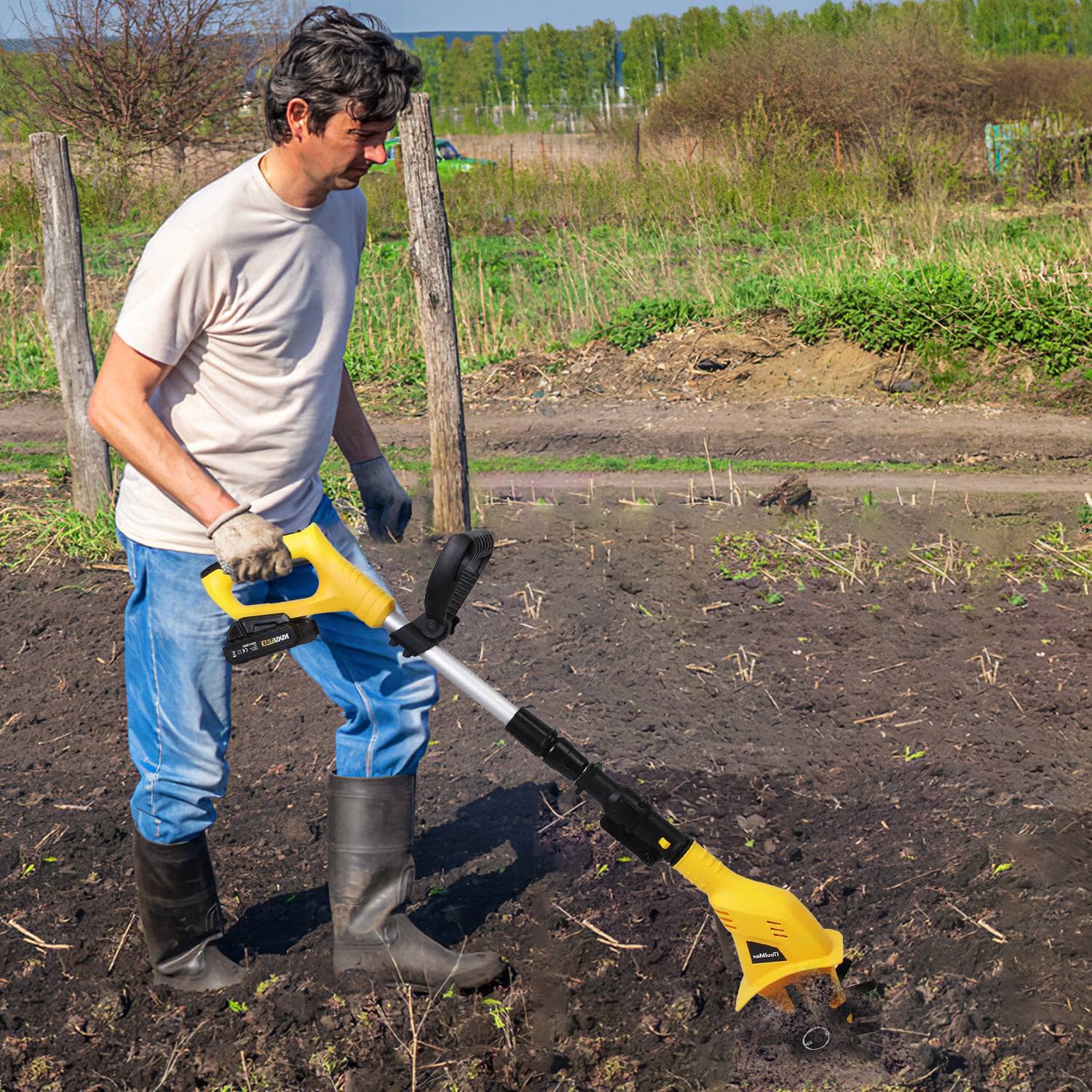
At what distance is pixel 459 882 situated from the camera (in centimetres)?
338

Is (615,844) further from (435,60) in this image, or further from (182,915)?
(435,60)

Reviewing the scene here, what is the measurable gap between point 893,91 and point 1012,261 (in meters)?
12.3

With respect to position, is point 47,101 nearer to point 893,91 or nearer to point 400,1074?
point 893,91

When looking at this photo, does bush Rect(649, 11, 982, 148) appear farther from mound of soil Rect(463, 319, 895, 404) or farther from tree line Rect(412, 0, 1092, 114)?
mound of soil Rect(463, 319, 895, 404)

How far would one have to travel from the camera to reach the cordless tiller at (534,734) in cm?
246

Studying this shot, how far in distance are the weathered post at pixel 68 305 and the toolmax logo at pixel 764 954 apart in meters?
4.31

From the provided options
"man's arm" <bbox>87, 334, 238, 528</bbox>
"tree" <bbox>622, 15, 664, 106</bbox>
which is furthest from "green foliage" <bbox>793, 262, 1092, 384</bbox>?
"tree" <bbox>622, 15, 664, 106</bbox>

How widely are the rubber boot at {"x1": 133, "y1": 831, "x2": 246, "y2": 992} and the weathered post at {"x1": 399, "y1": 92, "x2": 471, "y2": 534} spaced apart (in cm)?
298

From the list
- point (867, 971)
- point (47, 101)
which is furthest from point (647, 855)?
point (47, 101)

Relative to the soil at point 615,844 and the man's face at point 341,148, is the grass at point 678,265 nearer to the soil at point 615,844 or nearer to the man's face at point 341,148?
the soil at point 615,844

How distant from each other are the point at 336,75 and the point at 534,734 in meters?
1.32

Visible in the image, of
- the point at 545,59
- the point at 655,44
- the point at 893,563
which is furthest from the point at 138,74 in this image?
the point at 545,59

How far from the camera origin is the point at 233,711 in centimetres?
439

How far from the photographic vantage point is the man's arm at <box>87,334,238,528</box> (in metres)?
2.36
